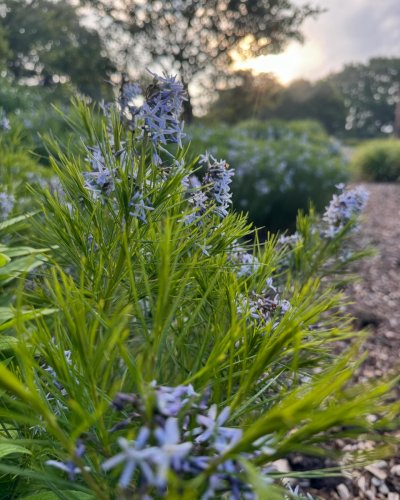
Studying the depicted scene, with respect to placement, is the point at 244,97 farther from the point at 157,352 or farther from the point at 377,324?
the point at 157,352

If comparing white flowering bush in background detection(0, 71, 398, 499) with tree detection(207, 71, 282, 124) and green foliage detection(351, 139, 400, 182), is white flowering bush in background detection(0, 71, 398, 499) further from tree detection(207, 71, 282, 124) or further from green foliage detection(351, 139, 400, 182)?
tree detection(207, 71, 282, 124)

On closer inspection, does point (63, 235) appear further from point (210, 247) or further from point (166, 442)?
point (166, 442)

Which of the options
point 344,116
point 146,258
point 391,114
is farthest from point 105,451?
point 391,114

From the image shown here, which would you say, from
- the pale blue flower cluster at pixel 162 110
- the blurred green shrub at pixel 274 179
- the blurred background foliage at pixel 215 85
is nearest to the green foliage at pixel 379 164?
the blurred background foliage at pixel 215 85

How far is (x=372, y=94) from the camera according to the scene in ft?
170

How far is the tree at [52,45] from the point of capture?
56.0ft

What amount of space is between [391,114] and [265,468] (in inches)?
2245

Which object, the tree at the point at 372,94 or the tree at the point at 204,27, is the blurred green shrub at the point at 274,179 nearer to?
the tree at the point at 204,27

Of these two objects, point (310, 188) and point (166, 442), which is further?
point (310, 188)

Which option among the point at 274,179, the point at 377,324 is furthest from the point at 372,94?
the point at 377,324

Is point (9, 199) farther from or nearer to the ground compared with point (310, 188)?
farther from the ground

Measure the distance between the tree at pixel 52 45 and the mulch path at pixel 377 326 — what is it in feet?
44.0

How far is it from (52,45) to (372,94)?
1533 inches

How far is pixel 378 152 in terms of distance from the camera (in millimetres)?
14062
